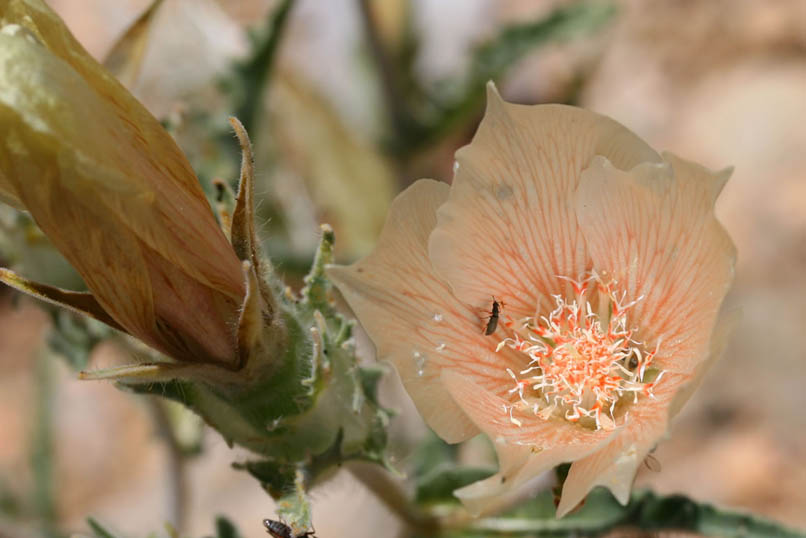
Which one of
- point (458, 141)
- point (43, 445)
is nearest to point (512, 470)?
point (43, 445)

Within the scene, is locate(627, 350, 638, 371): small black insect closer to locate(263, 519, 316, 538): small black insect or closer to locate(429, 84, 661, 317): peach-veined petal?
locate(429, 84, 661, 317): peach-veined petal

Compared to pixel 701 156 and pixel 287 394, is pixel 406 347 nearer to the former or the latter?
pixel 287 394

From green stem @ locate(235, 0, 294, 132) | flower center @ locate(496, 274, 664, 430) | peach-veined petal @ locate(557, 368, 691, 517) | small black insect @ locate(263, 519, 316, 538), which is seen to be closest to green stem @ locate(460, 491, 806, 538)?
flower center @ locate(496, 274, 664, 430)

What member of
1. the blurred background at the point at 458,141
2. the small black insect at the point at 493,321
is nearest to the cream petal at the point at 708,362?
the small black insect at the point at 493,321

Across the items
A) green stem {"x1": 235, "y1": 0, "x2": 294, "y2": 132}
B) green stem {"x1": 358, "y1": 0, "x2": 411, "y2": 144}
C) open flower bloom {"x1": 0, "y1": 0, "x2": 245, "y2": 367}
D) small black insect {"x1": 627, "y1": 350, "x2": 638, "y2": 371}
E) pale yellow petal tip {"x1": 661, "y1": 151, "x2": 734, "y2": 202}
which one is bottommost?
small black insect {"x1": 627, "y1": 350, "x2": 638, "y2": 371}

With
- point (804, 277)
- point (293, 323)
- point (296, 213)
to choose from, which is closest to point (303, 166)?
point (296, 213)

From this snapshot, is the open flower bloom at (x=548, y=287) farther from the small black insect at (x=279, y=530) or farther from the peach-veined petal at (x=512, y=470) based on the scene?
the small black insect at (x=279, y=530)
